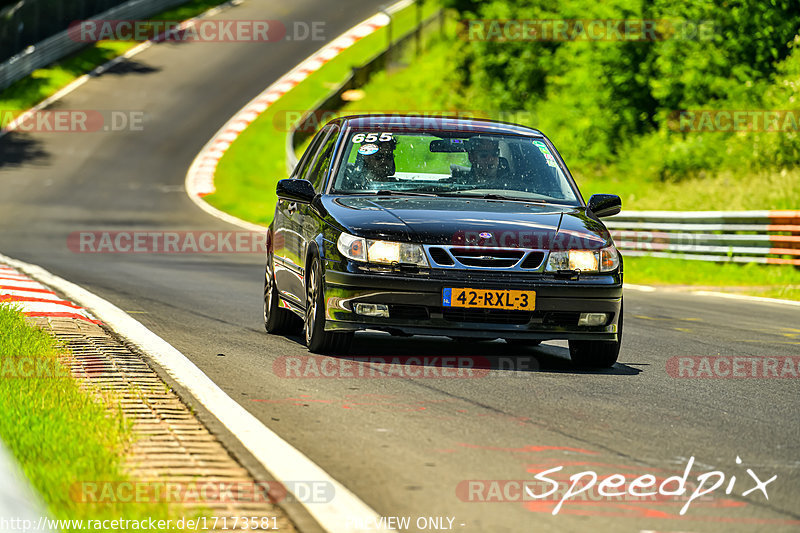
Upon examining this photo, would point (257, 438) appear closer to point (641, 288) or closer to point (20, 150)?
point (641, 288)

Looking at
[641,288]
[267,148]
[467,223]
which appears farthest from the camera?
[267,148]

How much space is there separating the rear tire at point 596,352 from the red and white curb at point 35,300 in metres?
3.81

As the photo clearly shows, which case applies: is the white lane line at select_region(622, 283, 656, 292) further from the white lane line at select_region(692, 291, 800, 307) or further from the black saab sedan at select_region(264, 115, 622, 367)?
the black saab sedan at select_region(264, 115, 622, 367)

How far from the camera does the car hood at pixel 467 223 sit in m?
8.70

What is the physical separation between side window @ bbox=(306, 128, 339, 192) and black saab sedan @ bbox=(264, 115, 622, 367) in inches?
1.7

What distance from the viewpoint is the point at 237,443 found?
19.4 ft

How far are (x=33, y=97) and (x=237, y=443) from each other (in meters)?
43.3

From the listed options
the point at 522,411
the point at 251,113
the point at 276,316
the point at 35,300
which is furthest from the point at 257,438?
the point at 251,113

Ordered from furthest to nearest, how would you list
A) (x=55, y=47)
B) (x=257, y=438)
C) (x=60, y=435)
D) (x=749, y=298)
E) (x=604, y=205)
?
1. (x=55, y=47)
2. (x=749, y=298)
3. (x=604, y=205)
4. (x=257, y=438)
5. (x=60, y=435)

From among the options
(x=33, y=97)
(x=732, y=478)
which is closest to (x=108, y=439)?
(x=732, y=478)

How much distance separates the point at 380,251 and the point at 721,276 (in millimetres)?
14219

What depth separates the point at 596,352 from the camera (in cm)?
927

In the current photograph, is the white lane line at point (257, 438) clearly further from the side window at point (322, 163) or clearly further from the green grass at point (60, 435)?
the side window at point (322, 163)

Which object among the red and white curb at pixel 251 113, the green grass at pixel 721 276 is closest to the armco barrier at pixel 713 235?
the green grass at pixel 721 276
